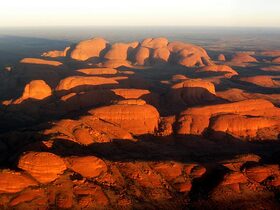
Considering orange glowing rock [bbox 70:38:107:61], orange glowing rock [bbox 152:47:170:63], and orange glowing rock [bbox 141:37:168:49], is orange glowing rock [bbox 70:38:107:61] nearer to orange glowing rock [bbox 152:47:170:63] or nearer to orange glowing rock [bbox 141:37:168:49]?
orange glowing rock [bbox 141:37:168:49]

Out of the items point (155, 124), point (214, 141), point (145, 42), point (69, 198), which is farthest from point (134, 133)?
point (145, 42)

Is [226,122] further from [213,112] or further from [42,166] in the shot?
[42,166]

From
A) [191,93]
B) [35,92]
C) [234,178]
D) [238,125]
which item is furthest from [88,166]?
[191,93]

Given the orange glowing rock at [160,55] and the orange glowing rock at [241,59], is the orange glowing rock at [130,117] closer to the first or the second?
the orange glowing rock at [160,55]

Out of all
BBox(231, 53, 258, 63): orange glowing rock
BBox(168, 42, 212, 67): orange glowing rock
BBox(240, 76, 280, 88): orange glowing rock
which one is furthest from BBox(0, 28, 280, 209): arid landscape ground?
BBox(231, 53, 258, 63): orange glowing rock

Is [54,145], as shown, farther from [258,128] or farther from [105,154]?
[258,128]
